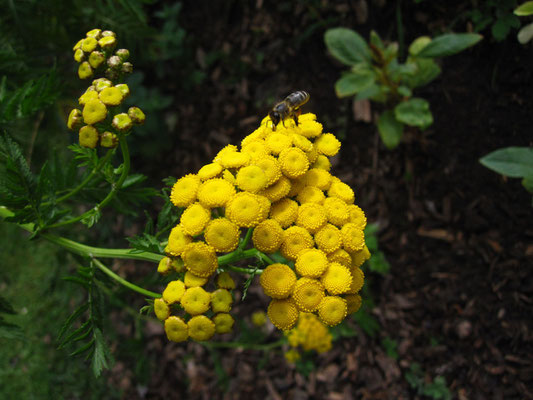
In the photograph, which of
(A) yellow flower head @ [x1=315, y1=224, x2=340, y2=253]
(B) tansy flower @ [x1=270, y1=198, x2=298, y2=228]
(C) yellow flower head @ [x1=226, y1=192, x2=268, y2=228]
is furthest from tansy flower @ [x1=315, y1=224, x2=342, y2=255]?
(C) yellow flower head @ [x1=226, y1=192, x2=268, y2=228]

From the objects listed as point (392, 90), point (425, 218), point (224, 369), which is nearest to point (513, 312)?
point (425, 218)

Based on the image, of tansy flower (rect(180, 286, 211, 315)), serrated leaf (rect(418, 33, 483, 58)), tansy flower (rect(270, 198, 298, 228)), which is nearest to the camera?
tansy flower (rect(180, 286, 211, 315))

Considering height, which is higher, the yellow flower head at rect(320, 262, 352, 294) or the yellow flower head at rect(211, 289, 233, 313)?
the yellow flower head at rect(320, 262, 352, 294)

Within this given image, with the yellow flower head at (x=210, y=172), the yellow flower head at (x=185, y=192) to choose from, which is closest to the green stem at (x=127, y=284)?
the yellow flower head at (x=185, y=192)

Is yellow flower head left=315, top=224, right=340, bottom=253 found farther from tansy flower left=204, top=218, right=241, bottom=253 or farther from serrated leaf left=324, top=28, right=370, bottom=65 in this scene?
serrated leaf left=324, top=28, right=370, bottom=65

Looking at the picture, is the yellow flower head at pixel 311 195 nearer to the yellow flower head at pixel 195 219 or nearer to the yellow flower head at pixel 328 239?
the yellow flower head at pixel 328 239

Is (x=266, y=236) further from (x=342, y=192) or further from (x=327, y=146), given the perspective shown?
(x=327, y=146)

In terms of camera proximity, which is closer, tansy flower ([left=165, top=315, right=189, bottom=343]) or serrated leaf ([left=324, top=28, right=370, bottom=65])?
tansy flower ([left=165, top=315, right=189, bottom=343])
